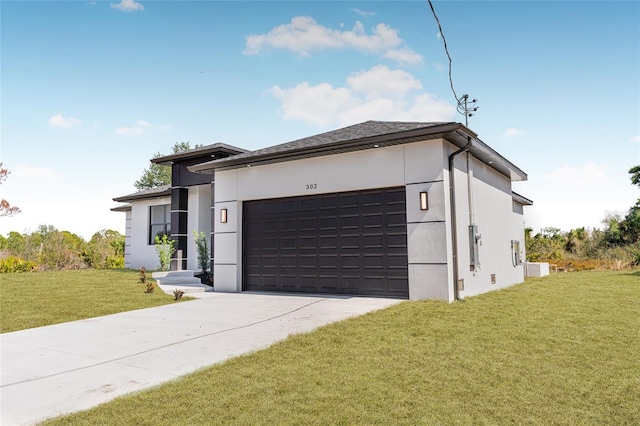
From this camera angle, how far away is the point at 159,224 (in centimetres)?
1714

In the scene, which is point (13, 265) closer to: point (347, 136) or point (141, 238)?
point (141, 238)

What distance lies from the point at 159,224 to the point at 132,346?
1307 centimetres

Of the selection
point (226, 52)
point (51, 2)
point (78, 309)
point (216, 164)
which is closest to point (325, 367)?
point (78, 309)

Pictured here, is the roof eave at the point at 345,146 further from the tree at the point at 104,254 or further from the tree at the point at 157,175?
the tree at the point at 157,175

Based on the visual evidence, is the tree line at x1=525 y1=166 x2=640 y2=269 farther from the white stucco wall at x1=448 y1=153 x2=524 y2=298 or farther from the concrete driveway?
the concrete driveway

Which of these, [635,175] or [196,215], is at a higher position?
[635,175]

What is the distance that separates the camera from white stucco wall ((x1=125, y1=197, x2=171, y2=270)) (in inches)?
675

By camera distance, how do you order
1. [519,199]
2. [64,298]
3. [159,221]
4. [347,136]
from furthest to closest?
[159,221] → [519,199] → [347,136] → [64,298]

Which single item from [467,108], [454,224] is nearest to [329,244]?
[454,224]

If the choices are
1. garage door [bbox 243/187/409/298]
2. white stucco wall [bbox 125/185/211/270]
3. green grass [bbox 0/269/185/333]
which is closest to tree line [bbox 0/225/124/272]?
white stucco wall [bbox 125/185/211/270]

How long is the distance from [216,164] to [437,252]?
631 centimetres

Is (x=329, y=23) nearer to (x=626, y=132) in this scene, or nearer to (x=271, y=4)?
(x=271, y=4)

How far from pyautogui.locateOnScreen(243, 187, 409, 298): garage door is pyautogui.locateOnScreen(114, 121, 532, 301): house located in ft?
0.08

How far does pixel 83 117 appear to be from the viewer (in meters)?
13.4
